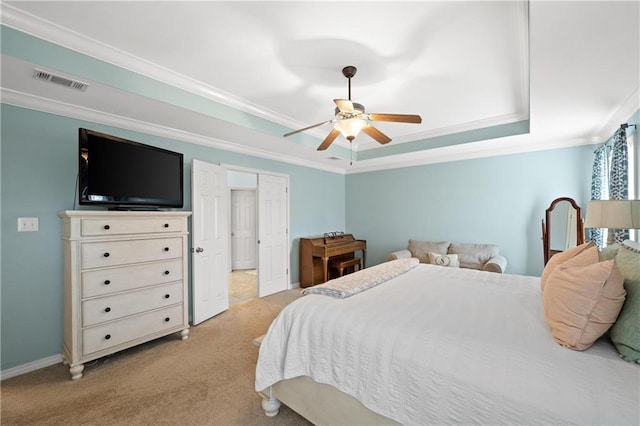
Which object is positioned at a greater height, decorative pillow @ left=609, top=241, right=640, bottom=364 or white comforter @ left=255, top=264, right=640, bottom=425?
decorative pillow @ left=609, top=241, right=640, bottom=364

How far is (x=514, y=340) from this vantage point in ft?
4.16

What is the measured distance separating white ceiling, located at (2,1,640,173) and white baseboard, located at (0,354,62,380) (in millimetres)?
2261

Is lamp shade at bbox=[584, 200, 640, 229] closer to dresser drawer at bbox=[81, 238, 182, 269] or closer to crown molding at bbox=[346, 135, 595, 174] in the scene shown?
crown molding at bbox=[346, 135, 595, 174]

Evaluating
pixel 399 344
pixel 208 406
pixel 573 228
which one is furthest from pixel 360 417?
pixel 573 228

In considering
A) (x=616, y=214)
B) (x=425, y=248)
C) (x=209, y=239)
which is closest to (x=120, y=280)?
(x=209, y=239)

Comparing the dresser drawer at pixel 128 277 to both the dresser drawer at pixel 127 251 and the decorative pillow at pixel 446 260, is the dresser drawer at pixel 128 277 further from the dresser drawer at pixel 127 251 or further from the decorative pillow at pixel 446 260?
the decorative pillow at pixel 446 260

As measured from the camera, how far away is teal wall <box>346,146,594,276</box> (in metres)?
3.88

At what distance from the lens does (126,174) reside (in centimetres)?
266

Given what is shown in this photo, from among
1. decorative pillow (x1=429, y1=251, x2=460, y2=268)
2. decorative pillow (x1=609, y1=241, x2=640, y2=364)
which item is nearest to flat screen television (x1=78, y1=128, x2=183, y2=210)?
decorative pillow (x1=609, y1=241, x2=640, y2=364)

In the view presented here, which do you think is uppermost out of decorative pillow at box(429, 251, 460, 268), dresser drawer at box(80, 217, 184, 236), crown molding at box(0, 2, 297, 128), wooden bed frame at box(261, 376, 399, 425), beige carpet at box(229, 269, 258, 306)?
crown molding at box(0, 2, 297, 128)

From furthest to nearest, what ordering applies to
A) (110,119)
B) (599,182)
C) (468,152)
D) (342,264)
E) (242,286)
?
(242,286) → (342,264) → (468,152) → (599,182) → (110,119)

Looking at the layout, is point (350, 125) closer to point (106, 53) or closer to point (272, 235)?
point (106, 53)

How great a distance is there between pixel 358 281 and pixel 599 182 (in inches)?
136

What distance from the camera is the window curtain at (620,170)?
99.6 inches
